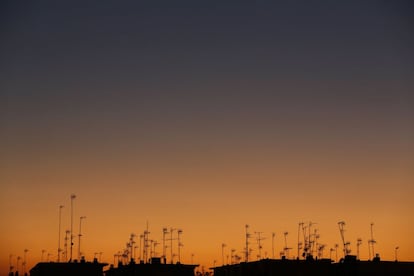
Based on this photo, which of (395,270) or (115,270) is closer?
(395,270)

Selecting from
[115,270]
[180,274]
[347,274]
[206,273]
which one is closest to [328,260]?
[347,274]

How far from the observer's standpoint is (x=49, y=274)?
11456cm

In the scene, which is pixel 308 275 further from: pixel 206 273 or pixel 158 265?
pixel 206 273

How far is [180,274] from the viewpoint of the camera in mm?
117312

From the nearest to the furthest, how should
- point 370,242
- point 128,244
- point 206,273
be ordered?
1. point 370,242
2. point 128,244
3. point 206,273

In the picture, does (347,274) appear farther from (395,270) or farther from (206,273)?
(206,273)

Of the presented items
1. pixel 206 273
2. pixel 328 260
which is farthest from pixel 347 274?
pixel 206 273

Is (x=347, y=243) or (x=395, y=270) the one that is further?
(x=347, y=243)

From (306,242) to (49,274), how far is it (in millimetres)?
41689

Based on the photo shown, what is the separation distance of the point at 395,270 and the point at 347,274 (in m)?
7.95

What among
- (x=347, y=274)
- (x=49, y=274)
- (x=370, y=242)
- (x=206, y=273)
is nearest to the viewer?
(x=347, y=274)

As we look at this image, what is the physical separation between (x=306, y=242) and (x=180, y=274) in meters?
22.8

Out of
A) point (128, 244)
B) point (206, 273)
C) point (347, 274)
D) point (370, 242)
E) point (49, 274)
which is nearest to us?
point (347, 274)

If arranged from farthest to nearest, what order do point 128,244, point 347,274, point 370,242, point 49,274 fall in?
point 128,244 < point 370,242 < point 49,274 < point 347,274
